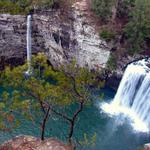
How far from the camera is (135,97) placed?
93.6ft

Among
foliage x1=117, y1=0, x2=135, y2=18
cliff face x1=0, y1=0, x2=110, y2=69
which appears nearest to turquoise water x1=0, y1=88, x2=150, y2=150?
cliff face x1=0, y1=0, x2=110, y2=69

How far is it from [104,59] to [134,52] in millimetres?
2447

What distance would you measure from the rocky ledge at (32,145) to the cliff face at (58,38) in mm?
15650

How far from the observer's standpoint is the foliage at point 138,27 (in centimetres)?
2795

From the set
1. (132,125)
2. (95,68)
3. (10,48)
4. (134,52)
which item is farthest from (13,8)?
(132,125)

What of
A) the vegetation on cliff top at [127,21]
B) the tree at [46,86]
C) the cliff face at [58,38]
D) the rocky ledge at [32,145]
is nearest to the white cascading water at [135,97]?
the vegetation on cliff top at [127,21]

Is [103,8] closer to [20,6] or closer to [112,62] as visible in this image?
[112,62]

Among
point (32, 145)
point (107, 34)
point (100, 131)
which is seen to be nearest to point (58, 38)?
point (107, 34)

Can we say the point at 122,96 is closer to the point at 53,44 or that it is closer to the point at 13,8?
the point at 53,44

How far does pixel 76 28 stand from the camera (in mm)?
30953

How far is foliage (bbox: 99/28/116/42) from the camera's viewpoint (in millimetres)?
29734

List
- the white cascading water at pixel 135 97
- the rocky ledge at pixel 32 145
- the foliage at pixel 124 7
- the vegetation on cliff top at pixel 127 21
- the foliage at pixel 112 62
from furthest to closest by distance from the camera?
the foliage at pixel 112 62 → the foliage at pixel 124 7 → the vegetation on cliff top at pixel 127 21 → the white cascading water at pixel 135 97 → the rocky ledge at pixel 32 145

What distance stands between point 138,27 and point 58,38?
7.29m

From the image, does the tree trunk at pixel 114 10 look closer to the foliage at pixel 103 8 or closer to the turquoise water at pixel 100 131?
the foliage at pixel 103 8
